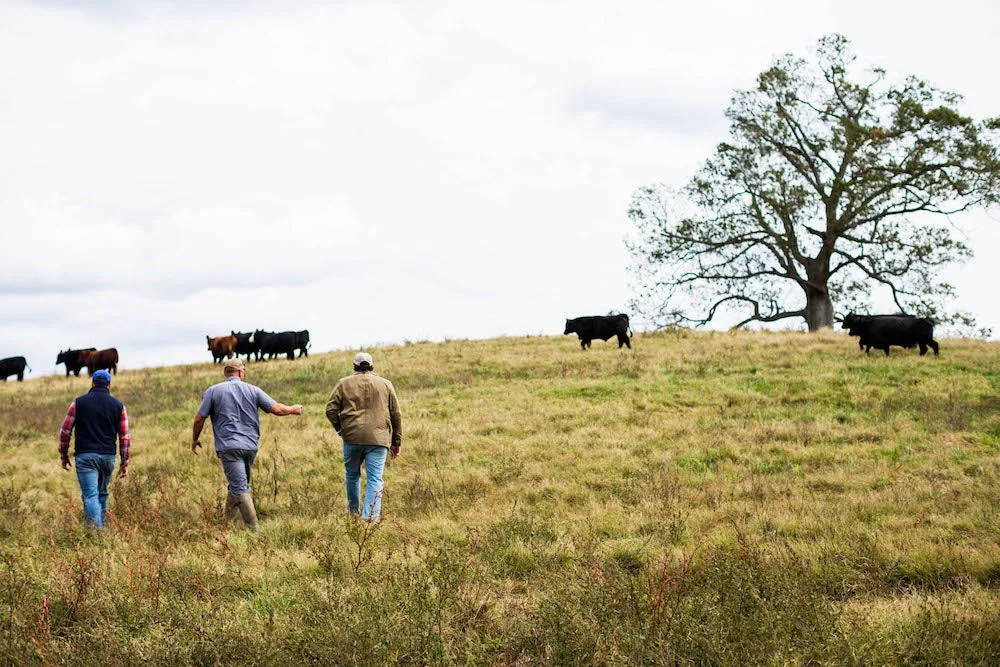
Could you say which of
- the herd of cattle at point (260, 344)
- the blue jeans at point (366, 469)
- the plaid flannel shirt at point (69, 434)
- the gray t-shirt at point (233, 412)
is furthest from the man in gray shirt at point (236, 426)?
the herd of cattle at point (260, 344)

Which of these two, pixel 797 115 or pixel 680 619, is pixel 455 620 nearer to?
pixel 680 619

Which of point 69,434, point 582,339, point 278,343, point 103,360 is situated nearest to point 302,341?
point 278,343

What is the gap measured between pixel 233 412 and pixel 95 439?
73.2 inches

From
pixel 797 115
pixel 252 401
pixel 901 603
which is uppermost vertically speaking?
pixel 797 115

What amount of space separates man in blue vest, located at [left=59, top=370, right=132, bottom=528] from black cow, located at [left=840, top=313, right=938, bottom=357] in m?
19.0

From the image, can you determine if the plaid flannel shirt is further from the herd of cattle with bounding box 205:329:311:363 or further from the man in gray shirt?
the herd of cattle with bounding box 205:329:311:363

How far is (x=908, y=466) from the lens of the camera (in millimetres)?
11398

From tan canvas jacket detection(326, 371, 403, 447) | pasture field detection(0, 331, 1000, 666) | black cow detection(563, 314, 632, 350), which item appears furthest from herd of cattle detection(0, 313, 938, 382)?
tan canvas jacket detection(326, 371, 403, 447)

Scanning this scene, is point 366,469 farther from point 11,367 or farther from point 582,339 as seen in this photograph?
point 11,367

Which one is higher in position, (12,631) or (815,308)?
(815,308)

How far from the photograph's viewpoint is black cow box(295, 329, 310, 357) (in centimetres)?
3497

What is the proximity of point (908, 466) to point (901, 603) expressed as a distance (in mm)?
5865

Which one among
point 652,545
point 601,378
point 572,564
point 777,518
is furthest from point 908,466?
point 601,378

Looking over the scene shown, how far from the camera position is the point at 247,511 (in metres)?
9.56
